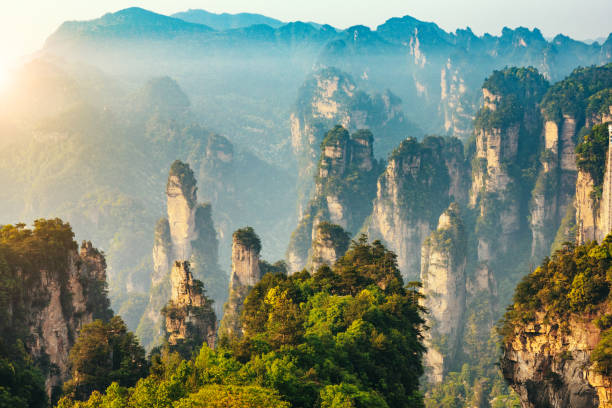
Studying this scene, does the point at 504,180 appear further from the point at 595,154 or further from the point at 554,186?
the point at 595,154

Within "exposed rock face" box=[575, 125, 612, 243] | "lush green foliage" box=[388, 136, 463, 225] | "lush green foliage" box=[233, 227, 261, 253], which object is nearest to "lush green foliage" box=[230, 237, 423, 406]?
"lush green foliage" box=[233, 227, 261, 253]

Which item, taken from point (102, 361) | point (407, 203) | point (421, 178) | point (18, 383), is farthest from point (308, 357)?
point (421, 178)

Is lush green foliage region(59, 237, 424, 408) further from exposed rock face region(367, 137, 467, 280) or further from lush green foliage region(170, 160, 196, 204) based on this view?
lush green foliage region(170, 160, 196, 204)

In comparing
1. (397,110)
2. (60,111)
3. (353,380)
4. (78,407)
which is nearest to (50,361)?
(78,407)

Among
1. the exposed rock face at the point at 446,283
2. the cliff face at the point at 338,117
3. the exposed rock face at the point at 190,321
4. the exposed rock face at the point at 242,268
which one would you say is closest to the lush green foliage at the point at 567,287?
the exposed rock face at the point at 190,321

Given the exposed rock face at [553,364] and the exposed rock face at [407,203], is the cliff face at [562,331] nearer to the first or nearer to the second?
the exposed rock face at [553,364]

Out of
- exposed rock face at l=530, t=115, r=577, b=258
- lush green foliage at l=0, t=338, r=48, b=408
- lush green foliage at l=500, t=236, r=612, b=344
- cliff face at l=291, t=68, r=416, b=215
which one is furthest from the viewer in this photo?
cliff face at l=291, t=68, r=416, b=215

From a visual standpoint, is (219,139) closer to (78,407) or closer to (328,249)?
(328,249)
